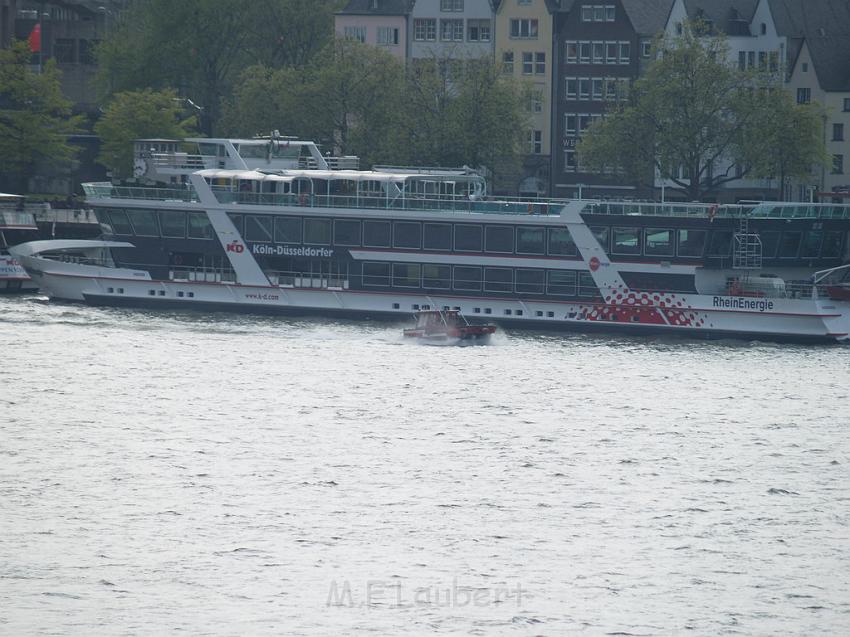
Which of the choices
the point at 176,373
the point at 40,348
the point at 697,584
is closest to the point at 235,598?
the point at 697,584

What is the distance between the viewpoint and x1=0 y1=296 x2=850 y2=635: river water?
4219cm

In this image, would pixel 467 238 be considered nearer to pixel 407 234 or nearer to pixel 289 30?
pixel 407 234

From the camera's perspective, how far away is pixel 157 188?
8419cm

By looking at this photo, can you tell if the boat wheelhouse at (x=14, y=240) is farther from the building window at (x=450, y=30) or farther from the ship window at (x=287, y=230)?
the building window at (x=450, y=30)

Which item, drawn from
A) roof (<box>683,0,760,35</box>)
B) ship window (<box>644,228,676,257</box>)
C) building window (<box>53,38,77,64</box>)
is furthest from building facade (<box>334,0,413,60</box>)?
ship window (<box>644,228,676,257</box>)

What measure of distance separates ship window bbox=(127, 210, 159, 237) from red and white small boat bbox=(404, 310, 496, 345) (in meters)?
14.1

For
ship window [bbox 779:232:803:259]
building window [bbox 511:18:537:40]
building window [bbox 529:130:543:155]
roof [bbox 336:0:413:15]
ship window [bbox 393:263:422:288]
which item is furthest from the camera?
roof [bbox 336:0:413:15]

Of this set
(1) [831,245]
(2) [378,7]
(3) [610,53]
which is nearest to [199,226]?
(1) [831,245]

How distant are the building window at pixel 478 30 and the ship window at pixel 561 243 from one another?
43.5 m

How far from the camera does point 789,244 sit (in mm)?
78375

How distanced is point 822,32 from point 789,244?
41940 millimetres

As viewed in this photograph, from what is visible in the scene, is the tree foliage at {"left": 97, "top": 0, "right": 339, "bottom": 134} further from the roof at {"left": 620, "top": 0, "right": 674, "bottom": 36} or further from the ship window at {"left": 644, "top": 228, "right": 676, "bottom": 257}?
the ship window at {"left": 644, "top": 228, "right": 676, "bottom": 257}

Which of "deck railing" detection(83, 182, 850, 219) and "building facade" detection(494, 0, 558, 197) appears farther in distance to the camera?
"building facade" detection(494, 0, 558, 197)

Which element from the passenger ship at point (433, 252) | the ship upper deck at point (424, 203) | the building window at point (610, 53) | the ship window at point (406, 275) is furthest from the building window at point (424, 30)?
the ship window at point (406, 275)
